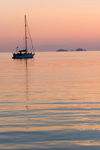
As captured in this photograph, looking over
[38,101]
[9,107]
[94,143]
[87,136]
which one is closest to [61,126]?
[87,136]

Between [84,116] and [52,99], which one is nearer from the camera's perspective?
[84,116]

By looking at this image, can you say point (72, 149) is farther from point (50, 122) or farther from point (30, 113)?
point (30, 113)

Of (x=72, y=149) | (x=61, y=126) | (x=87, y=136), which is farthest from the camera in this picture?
(x=61, y=126)

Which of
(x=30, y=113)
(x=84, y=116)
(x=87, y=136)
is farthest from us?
(x=30, y=113)

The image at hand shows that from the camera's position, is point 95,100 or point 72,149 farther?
point 95,100

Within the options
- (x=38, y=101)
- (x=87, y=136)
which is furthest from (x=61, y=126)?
(x=38, y=101)

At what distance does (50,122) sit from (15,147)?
4.17 meters

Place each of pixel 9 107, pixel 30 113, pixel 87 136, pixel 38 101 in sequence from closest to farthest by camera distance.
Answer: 1. pixel 87 136
2. pixel 30 113
3. pixel 9 107
4. pixel 38 101

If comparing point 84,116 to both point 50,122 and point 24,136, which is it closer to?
point 50,122

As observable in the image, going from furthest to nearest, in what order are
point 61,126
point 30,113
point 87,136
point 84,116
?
point 30,113 < point 84,116 < point 61,126 < point 87,136

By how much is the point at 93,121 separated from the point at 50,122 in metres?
1.95

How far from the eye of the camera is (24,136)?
1297cm

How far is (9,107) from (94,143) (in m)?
9.40

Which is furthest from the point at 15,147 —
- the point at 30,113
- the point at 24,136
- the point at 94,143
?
the point at 30,113
